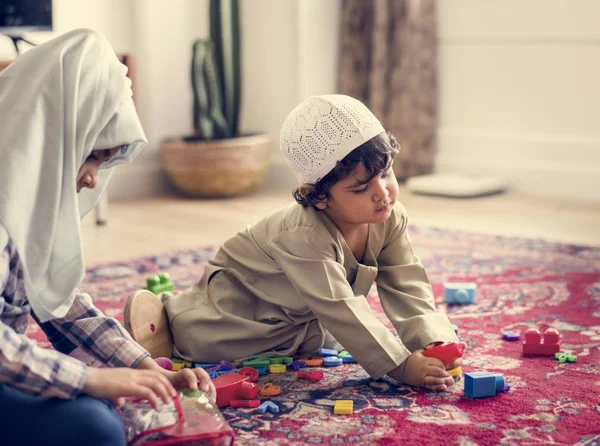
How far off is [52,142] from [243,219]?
221 centimetres

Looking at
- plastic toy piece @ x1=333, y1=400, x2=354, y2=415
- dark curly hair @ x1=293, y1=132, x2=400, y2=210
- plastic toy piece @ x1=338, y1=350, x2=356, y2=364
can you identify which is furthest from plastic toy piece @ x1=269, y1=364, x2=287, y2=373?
dark curly hair @ x1=293, y1=132, x2=400, y2=210

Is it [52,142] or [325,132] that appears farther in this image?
[325,132]

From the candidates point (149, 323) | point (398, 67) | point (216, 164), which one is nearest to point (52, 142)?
point (149, 323)

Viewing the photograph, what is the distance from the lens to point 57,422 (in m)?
1.17

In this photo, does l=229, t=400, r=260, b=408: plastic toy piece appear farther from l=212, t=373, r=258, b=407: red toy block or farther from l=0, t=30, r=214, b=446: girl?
l=0, t=30, r=214, b=446: girl

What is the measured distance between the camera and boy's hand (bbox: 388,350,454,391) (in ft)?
5.13

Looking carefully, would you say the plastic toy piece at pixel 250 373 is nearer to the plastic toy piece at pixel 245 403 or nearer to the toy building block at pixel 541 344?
the plastic toy piece at pixel 245 403

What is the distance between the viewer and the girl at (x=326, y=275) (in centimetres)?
161

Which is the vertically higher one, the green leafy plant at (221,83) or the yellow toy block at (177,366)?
the green leafy plant at (221,83)

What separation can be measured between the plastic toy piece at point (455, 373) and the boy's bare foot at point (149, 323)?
0.56 metres

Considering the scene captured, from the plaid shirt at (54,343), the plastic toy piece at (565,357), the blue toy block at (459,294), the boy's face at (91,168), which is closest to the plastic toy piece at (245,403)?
the plaid shirt at (54,343)

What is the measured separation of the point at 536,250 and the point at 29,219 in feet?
5.99

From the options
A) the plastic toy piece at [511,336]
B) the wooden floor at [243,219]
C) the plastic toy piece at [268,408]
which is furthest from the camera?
the wooden floor at [243,219]

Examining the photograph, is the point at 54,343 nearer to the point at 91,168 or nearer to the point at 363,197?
the point at 91,168
